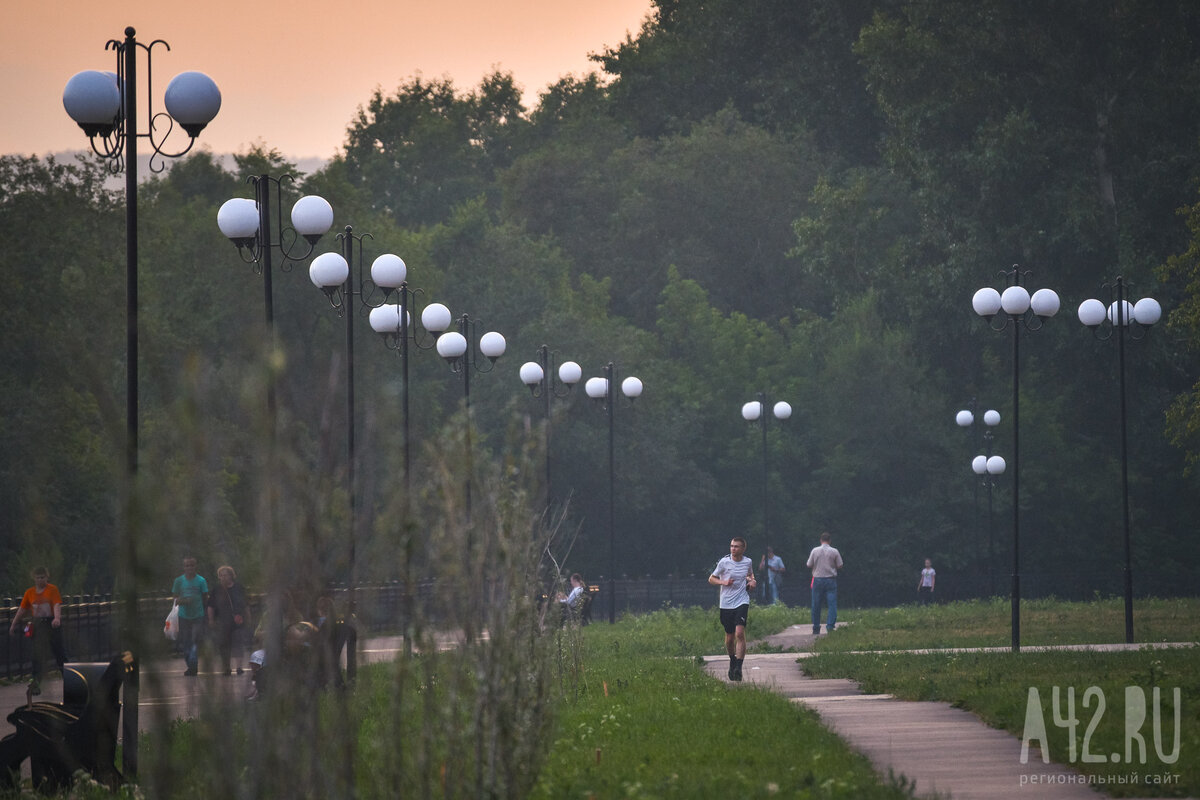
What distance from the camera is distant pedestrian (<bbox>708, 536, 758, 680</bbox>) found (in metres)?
16.7

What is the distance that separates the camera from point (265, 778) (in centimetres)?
553

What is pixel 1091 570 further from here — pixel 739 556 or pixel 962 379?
pixel 739 556

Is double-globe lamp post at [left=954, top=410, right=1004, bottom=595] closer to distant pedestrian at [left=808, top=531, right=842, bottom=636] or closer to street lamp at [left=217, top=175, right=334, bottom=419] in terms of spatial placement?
distant pedestrian at [left=808, top=531, right=842, bottom=636]

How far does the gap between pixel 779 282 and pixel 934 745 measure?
178 feet

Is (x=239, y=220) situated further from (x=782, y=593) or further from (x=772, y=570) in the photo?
(x=782, y=593)

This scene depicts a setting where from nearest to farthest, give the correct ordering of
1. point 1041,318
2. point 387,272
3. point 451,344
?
point 387,272 → point 451,344 → point 1041,318

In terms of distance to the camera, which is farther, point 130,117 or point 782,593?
point 782,593

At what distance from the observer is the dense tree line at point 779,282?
3906cm

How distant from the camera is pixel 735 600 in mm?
16828

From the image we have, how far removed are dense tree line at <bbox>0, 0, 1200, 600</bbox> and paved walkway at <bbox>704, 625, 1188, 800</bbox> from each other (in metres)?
19.5

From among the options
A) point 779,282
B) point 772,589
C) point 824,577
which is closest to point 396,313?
point 824,577

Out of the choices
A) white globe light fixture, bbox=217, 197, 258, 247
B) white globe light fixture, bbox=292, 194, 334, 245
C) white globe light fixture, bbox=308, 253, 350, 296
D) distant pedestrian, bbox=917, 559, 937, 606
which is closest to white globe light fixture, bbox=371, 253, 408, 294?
white globe light fixture, bbox=308, 253, 350, 296

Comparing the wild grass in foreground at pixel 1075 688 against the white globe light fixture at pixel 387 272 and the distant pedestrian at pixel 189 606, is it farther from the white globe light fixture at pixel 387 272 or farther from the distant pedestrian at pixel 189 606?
the distant pedestrian at pixel 189 606

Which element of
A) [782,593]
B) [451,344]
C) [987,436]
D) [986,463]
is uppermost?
Result: [451,344]
